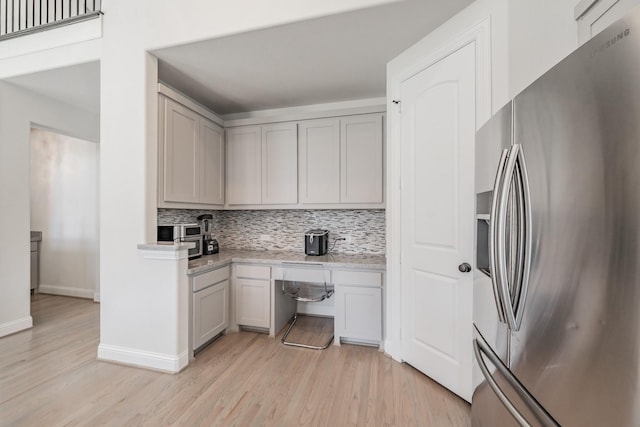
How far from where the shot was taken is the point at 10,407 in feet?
5.95

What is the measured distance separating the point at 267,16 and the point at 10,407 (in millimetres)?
3071

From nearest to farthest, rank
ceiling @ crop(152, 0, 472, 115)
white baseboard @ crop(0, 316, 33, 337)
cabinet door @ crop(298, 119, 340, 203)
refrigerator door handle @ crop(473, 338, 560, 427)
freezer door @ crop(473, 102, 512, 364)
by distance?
1. refrigerator door handle @ crop(473, 338, 560, 427)
2. freezer door @ crop(473, 102, 512, 364)
3. ceiling @ crop(152, 0, 472, 115)
4. white baseboard @ crop(0, 316, 33, 337)
5. cabinet door @ crop(298, 119, 340, 203)

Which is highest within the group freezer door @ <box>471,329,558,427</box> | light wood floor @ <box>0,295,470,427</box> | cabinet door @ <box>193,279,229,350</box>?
freezer door @ <box>471,329,558,427</box>

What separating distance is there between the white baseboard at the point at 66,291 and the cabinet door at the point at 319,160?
3.53m

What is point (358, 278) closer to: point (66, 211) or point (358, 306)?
point (358, 306)

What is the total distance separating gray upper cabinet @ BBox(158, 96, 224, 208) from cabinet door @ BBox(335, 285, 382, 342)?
1.73 metres

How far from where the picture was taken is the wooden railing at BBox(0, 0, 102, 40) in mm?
2615

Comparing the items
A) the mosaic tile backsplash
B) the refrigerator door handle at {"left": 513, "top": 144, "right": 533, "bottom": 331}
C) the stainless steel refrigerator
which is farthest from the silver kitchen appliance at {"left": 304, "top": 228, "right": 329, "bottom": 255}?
the refrigerator door handle at {"left": 513, "top": 144, "right": 533, "bottom": 331}

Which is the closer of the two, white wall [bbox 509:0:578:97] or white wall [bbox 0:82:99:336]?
white wall [bbox 509:0:578:97]

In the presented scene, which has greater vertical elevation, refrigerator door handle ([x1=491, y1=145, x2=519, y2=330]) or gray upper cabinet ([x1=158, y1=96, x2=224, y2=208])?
gray upper cabinet ([x1=158, y1=96, x2=224, y2=208])

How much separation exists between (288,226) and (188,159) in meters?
1.35

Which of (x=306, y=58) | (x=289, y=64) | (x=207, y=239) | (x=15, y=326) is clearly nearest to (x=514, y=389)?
(x=306, y=58)

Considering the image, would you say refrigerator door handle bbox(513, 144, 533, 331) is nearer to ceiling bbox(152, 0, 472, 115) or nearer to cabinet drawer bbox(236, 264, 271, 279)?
ceiling bbox(152, 0, 472, 115)

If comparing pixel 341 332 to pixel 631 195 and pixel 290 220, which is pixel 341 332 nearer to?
pixel 290 220
